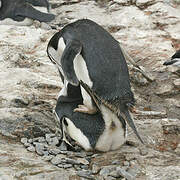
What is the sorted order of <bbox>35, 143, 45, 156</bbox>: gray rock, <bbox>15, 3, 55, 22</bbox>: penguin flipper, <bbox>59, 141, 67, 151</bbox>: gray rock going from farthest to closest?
<bbox>15, 3, 55, 22</bbox>: penguin flipper, <bbox>59, 141, 67, 151</bbox>: gray rock, <bbox>35, 143, 45, 156</bbox>: gray rock

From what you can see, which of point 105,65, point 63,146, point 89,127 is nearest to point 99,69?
point 105,65

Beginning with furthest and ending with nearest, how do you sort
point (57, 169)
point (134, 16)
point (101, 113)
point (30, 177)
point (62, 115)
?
point (134, 16)
point (62, 115)
point (101, 113)
point (57, 169)
point (30, 177)

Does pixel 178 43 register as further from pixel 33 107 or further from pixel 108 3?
pixel 33 107

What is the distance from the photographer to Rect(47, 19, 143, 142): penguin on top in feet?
8.55

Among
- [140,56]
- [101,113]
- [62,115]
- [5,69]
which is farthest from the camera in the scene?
[140,56]

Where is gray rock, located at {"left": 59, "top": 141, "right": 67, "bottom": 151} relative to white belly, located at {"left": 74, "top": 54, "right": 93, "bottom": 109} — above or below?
below

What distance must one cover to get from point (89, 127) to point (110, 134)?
0.17 metres

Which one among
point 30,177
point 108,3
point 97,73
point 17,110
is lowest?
point 108,3

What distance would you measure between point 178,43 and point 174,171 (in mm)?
3947

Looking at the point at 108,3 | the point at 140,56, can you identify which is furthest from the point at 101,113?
the point at 108,3

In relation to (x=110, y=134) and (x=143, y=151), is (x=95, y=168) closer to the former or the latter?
(x=110, y=134)

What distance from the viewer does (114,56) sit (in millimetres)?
2684

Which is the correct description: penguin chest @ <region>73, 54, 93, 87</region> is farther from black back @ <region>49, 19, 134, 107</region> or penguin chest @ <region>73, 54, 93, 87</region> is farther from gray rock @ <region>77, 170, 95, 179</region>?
gray rock @ <region>77, 170, 95, 179</region>

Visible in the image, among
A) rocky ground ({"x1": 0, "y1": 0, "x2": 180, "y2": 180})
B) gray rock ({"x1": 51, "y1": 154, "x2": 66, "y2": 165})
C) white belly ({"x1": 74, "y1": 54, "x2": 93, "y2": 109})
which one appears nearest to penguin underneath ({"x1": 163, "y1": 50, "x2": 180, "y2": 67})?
rocky ground ({"x1": 0, "y1": 0, "x2": 180, "y2": 180})
